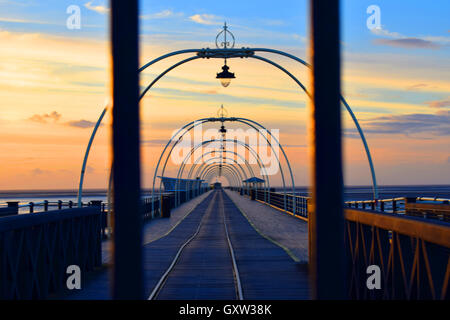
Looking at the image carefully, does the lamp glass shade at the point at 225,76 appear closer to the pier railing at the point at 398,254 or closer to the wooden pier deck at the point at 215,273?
the wooden pier deck at the point at 215,273

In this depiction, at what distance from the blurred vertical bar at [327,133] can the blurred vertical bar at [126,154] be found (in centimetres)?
102

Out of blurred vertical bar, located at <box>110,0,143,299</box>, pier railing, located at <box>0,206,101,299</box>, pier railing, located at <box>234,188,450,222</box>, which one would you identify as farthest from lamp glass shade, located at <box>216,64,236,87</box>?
blurred vertical bar, located at <box>110,0,143,299</box>

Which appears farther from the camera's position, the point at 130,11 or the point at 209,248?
the point at 209,248

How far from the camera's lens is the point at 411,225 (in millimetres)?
5590

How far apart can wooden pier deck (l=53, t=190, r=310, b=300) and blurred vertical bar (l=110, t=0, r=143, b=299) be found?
3.23 metres

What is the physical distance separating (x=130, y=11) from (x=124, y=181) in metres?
0.99

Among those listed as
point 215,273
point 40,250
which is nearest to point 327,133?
point 40,250

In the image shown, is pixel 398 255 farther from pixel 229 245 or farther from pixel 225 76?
pixel 229 245

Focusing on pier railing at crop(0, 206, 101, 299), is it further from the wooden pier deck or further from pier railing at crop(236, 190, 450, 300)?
pier railing at crop(236, 190, 450, 300)

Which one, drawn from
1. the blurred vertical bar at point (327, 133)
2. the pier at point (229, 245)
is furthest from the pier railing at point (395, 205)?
the blurred vertical bar at point (327, 133)

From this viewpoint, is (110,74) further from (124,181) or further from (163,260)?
(163,260)

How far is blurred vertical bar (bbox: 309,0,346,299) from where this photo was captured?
2.88m
